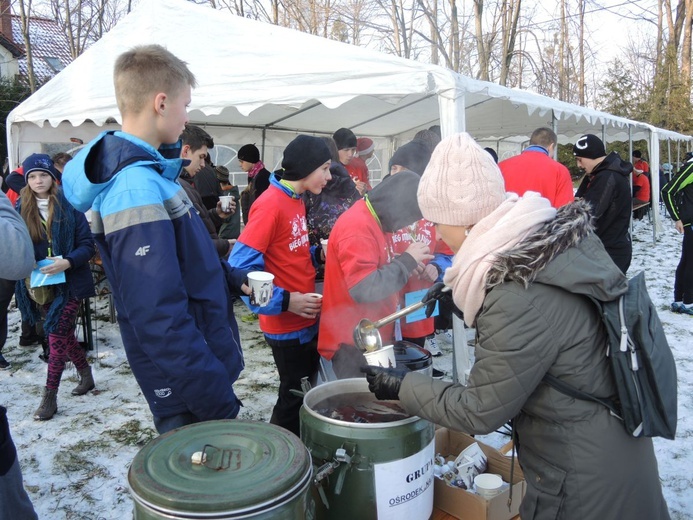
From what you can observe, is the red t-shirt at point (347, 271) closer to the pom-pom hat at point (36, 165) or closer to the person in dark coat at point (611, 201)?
the pom-pom hat at point (36, 165)

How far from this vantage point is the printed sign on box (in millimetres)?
1696

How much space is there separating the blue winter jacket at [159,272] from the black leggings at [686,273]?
6599mm

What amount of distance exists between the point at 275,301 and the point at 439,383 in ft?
4.18

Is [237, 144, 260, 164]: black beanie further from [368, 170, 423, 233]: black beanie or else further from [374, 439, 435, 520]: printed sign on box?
[374, 439, 435, 520]: printed sign on box

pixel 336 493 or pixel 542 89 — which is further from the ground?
pixel 542 89

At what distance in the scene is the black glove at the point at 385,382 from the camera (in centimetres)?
157

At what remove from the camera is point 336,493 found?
1.68 meters

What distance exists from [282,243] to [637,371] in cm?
193

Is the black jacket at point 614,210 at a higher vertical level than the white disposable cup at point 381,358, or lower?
higher

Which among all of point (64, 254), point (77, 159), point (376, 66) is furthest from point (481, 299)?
point (64, 254)

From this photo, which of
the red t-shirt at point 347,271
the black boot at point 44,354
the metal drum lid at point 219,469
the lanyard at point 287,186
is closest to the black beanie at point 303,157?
the lanyard at point 287,186

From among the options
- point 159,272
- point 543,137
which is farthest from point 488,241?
point 543,137

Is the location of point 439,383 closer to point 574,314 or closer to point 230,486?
point 574,314

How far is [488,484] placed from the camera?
2102 millimetres
